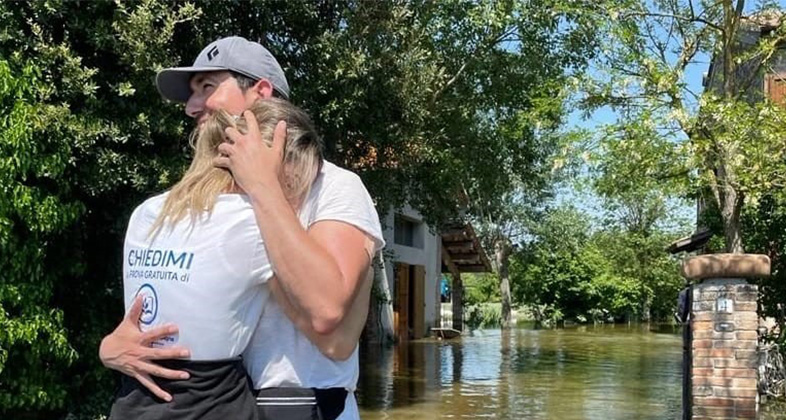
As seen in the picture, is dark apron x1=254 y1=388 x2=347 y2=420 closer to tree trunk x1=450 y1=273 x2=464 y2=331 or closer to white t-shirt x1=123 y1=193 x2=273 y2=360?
white t-shirt x1=123 y1=193 x2=273 y2=360

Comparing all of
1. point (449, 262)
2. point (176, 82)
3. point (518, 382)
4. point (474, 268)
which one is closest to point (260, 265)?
point (176, 82)

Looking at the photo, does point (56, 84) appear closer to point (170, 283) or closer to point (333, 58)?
point (333, 58)

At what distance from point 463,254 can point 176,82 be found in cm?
2504

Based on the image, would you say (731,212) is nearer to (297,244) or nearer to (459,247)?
(297,244)

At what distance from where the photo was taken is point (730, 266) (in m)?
6.70

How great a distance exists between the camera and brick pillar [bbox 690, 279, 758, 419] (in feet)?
21.8

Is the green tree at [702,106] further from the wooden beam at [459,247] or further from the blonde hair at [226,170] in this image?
the wooden beam at [459,247]

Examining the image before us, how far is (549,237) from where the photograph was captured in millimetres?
32969

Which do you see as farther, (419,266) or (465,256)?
(465,256)

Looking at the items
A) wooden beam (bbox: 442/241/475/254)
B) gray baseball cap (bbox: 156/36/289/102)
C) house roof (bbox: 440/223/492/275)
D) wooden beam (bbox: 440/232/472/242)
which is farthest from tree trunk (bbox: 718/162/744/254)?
wooden beam (bbox: 442/241/475/254)

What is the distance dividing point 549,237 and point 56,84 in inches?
A: 1114

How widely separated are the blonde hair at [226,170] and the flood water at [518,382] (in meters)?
7.50

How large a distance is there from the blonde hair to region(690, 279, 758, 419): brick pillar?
6.04m

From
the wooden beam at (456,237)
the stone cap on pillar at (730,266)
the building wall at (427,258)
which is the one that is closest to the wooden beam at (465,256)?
the wooden beam at (456,237)
